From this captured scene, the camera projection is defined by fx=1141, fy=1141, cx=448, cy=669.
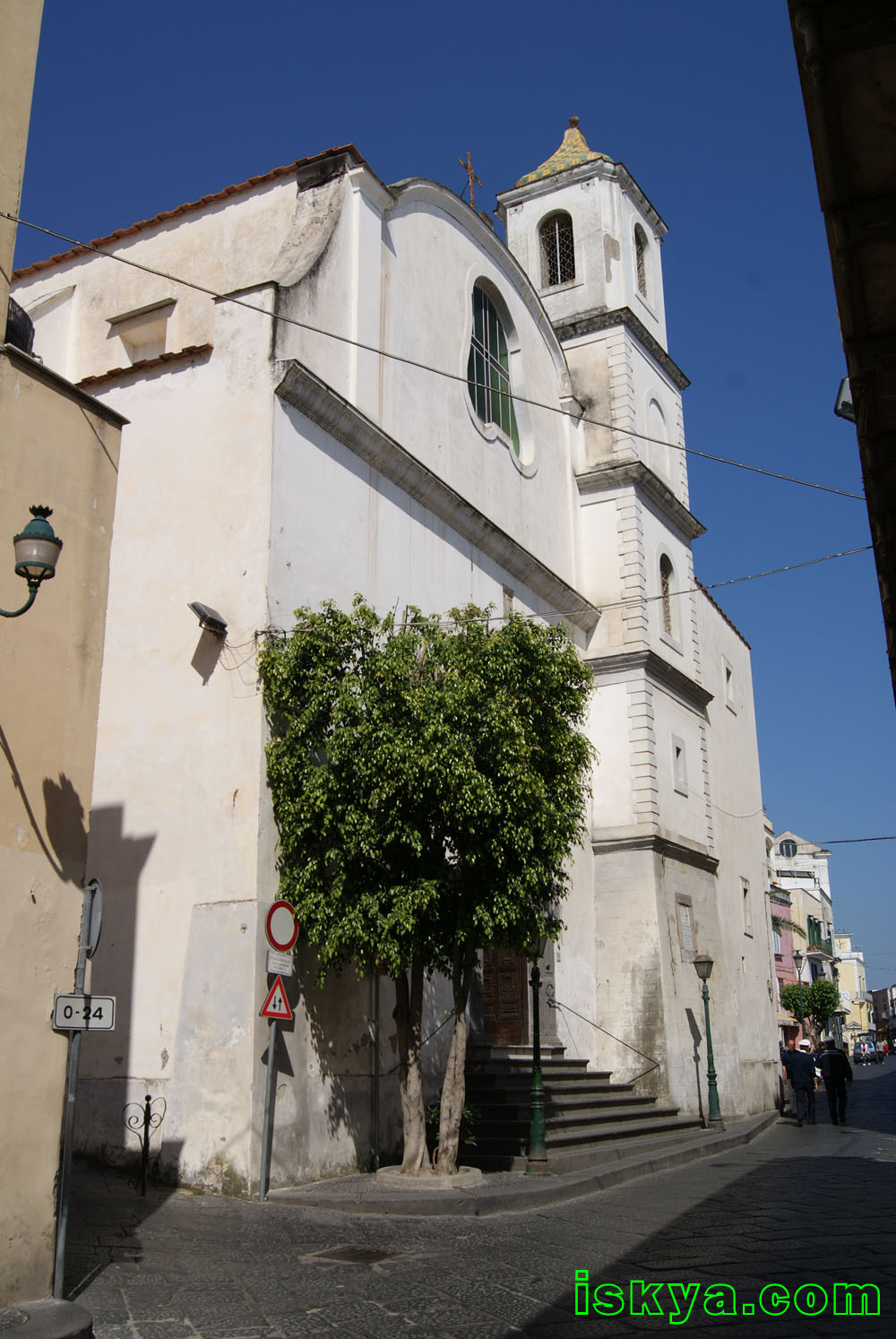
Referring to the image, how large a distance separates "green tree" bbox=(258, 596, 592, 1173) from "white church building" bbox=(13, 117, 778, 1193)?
0.59 m

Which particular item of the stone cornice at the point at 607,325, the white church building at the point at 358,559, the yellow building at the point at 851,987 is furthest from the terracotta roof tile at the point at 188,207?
the yellow building at the point at 851,987

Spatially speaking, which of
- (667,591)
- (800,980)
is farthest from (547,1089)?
(800,980)

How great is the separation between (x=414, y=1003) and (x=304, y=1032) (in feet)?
3.95

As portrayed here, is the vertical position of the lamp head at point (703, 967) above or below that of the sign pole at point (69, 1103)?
above

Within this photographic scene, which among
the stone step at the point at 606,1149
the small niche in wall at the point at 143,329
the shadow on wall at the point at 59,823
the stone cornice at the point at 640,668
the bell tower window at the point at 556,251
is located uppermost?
the bell tower window at the point at 556,251

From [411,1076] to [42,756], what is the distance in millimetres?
5296

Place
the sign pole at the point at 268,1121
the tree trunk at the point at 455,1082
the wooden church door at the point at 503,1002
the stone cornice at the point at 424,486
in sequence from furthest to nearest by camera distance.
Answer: the wooden church door at the point at 503,1002, the stone cornice at the point at 424,486, the tree trunk at the point at 455,1082, the sign pole at the point at 268,1121

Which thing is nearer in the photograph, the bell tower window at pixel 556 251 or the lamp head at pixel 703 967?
the lamp head at pixel 703 967

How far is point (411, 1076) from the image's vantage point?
34.9 ft

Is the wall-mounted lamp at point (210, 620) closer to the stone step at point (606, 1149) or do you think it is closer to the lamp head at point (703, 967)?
the stone step at point (606, 1149)

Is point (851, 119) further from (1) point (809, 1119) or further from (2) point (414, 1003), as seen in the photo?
(1) point (809, 1119)

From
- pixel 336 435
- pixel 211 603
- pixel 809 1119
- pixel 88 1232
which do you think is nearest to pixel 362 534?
pixel 336 435

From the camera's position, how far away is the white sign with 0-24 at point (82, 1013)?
21.7ft

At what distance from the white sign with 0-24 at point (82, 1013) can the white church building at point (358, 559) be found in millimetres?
3902
